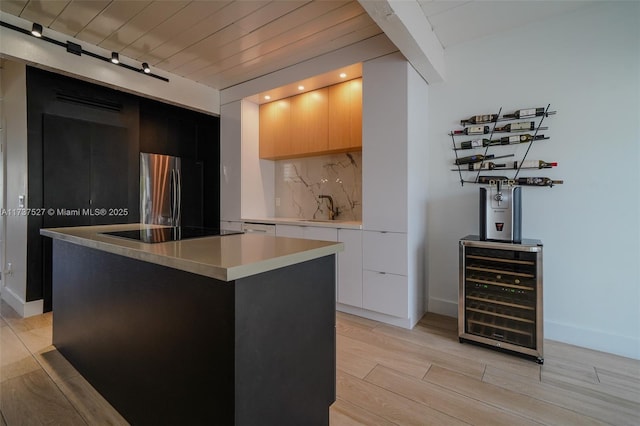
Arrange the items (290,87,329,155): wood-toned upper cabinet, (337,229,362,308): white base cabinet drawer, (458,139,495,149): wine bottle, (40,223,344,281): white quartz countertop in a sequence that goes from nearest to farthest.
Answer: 1. (40,223,344,281): white quartz countertop
2. (458,139,495,149): wine bottle
3. (337,229,362,308): white base cabinet drawer
4. (290,87,329,155): wood-toned upper cabinet

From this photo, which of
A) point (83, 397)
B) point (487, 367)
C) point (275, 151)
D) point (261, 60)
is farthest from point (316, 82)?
point (83, 397)

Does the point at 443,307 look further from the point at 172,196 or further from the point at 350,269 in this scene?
Answer: the point at 172,196

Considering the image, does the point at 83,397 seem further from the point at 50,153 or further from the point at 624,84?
the point at 624,84

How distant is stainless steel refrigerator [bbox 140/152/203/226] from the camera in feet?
11.5

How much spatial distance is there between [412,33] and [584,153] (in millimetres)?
1592

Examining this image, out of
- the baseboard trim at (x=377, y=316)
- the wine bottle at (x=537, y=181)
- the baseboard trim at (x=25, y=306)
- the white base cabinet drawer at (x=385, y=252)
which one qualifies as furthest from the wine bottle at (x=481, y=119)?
the baseboard trim at (x=25, y=306)

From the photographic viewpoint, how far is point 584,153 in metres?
2.23

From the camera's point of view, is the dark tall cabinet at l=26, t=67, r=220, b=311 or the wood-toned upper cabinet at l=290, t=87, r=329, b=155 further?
the wood-toned upper cabinet at l=290, t=87, r=329, b=155

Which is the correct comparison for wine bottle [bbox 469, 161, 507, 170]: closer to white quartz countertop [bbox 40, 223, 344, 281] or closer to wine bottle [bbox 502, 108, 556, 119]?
wine bottle [bbox 502, 108, 556, 119]

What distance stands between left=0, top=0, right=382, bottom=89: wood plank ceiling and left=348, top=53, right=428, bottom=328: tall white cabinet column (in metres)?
0.51

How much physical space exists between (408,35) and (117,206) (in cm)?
330

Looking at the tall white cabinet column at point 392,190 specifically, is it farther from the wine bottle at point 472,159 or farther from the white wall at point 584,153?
the white wall at point 584,153

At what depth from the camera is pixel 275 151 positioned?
3654mm

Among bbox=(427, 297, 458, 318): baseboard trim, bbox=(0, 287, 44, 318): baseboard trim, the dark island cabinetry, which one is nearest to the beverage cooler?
bbox=(427, 297, 458, 318): baseboard trim
